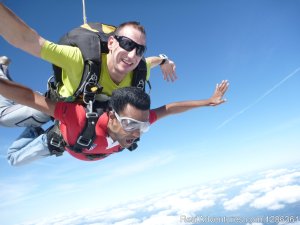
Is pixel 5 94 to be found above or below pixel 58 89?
below

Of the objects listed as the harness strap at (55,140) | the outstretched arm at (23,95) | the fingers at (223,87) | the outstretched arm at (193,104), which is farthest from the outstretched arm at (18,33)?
the fingers at (223,87)

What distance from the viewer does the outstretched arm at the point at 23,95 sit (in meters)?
2.78

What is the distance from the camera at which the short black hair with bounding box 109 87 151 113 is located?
322 centimetres

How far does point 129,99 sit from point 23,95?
46.0 inches

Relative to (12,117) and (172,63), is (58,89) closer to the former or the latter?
(12,117)

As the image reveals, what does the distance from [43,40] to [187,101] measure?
240 cm

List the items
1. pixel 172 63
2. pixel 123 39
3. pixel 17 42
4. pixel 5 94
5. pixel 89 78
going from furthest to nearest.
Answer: pixel 172 63 < pixel 123 39 < pixel 89 78 < pixel 5 94 < pixel 17 42

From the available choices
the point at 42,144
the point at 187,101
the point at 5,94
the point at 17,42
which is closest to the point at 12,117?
the point at 42,144

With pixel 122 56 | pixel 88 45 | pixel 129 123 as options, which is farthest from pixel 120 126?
pixel 88 45

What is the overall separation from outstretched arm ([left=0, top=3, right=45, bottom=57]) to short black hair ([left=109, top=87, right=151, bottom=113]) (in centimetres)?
101

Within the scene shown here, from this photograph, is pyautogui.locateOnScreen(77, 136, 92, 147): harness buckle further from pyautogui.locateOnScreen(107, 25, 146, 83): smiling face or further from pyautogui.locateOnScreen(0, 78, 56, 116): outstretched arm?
pyautogui.locateOnScreen(107, 25, 146, 83): smiling face

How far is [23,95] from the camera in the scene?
2.87 metres

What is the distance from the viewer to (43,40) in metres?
2.86

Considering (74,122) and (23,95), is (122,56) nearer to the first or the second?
(74,122)
